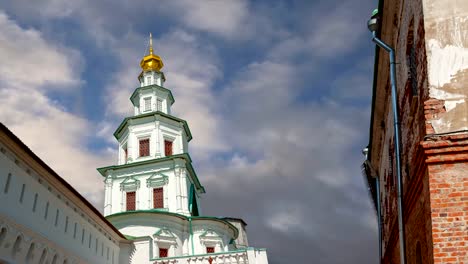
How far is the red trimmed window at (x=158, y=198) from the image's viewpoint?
124 ft

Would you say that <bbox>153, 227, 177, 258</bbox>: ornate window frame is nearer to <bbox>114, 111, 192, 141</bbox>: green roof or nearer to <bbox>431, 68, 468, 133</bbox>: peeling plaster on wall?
Result: <bbox>114, 111, 192, 141</bbox>: green roof

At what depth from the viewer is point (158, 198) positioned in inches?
1499

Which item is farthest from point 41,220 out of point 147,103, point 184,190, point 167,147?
point 147,103

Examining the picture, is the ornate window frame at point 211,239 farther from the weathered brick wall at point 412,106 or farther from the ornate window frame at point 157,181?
the weathered brick wall at point 412,106

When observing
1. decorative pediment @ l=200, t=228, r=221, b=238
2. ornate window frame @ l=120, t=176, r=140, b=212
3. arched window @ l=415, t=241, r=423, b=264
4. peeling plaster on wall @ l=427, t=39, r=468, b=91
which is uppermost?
ornate window frame @ l=120, t=176, r=140, b=212

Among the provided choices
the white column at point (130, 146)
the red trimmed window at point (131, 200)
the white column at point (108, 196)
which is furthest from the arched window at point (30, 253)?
the white column at point (130, 146)

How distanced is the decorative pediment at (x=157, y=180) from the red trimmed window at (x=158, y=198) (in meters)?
0.34

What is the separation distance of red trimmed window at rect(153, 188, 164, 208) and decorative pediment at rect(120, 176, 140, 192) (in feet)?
4.18

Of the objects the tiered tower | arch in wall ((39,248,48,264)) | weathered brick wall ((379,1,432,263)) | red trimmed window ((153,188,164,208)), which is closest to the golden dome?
the tiered tower

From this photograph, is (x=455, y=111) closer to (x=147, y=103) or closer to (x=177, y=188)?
(x=177, y=188)

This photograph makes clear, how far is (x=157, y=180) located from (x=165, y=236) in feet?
17.1

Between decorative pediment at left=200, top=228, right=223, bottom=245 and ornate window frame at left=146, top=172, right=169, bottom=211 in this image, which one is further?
ornate window frame at left=146, top=172, right=169, bottom=211

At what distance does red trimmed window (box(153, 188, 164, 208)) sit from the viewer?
124ft

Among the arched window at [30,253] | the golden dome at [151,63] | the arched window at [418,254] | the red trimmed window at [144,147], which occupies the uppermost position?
the golden dome at [151,63]
